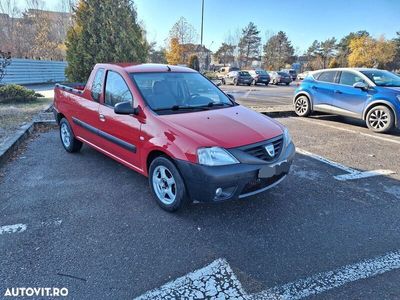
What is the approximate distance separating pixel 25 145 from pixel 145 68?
11.7 feet

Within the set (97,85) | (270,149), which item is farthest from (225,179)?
(97,85)

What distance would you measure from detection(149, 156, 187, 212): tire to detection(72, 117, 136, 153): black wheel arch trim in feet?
1.61

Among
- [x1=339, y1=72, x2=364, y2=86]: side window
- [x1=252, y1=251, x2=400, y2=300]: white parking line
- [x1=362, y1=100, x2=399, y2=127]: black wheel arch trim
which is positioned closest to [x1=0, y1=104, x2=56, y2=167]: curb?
[x1=252, y1=251, x2=400, y2=300]: white parking line

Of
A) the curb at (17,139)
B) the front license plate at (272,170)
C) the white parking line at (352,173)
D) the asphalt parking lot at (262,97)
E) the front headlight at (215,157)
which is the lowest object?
the curb at (17,139)

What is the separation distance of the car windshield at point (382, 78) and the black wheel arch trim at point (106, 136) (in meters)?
7.01

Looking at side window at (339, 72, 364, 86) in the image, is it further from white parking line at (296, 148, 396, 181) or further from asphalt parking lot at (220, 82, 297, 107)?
asphalt parking lot at (220, 82, 297, 107)

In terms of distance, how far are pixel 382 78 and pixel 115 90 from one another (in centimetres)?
732

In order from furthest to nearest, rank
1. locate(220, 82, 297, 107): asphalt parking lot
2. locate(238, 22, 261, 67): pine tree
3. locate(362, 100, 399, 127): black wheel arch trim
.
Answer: locate(238, 22, 261, 67): pine tree, locate(220, 82, 297, 107): asphalt parking lot, locate(362, 100, 399, 127): black wheel arch trim

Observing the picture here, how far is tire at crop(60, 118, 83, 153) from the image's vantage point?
5395mm

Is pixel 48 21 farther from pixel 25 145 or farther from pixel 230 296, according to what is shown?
pixel 230 296

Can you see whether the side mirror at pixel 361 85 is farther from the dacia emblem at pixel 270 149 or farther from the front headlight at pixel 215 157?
the front headlight at pixel 215 157

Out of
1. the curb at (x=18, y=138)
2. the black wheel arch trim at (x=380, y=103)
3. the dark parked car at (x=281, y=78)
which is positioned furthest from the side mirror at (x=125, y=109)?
the dark parked car at (x=281, y=78)

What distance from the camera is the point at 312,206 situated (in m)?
3.67

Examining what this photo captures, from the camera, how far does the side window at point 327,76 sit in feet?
28.3
